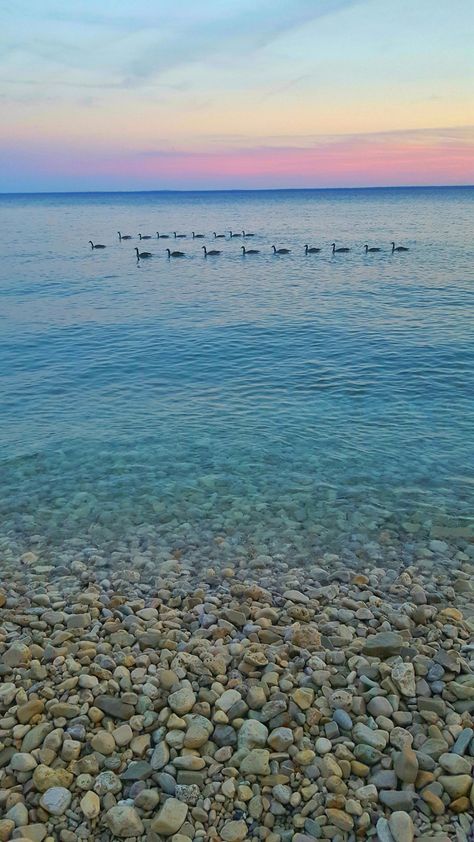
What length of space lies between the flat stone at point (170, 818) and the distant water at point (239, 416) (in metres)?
4.53

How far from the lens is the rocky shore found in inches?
188

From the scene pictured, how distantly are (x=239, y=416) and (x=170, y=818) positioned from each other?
37.3 feet

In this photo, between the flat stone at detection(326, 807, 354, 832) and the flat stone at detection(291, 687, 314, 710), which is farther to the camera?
the flat stone at detection(291, 687, 314, 710)

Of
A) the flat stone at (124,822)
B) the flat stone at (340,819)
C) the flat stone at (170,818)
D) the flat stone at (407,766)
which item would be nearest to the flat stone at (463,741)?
the flat stone at (407,766)

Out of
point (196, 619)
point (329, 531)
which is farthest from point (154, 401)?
point (196, 619)

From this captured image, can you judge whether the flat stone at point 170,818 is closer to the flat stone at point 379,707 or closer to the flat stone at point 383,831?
the flat stone at point 383,831

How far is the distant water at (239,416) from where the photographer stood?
1025cm

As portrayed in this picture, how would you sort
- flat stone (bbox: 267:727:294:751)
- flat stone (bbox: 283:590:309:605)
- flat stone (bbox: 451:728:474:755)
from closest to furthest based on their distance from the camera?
flat stone (bbox: 451:728:474:755) < flat stone (bbox: 267:727:294:751) < flat stone (bbox: 283:590:309:605)

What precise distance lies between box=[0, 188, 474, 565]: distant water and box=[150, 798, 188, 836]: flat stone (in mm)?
4530

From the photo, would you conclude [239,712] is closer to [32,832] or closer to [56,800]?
[56,800]

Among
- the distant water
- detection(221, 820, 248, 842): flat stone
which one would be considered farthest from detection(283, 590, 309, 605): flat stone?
detection(221, 820, 248, 842): flat stone

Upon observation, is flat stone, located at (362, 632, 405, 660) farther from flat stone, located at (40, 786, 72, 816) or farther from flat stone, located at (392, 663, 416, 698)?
flat stone, located at (40, 786, 72, 816)

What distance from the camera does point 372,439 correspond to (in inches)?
538

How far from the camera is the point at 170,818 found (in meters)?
4.68
